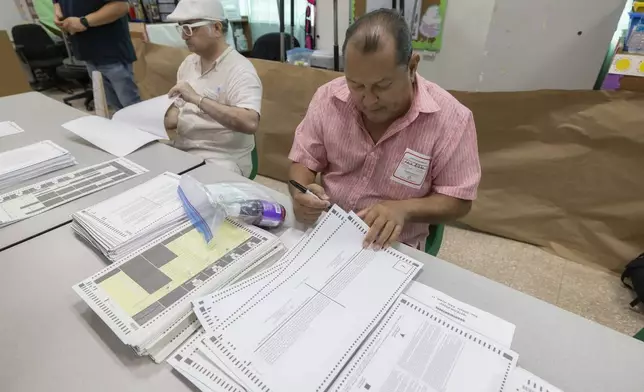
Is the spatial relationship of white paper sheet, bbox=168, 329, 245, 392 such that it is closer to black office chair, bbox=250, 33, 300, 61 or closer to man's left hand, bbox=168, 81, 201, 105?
man's left hand, bbox=168, 81, 201, 105

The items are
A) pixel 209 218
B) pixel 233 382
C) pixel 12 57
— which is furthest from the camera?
pixel 12 57

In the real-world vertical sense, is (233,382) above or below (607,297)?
above

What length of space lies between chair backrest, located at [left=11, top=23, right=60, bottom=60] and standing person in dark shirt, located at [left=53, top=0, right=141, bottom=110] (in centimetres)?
244

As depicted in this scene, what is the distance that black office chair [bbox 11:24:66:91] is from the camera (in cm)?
420

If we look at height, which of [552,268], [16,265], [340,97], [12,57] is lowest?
[552,268]

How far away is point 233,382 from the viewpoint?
1.92 ft

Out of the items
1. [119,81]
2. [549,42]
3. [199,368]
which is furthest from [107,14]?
[549,42]

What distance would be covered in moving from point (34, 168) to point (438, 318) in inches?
50.6

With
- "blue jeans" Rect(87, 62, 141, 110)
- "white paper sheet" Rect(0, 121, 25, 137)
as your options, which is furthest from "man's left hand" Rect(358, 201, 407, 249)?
"blue jeans" Rect(87, 62, 141, 110)

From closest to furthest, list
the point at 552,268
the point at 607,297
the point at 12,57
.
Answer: the point at 607,297
the point at 552,268
the point at 12,57

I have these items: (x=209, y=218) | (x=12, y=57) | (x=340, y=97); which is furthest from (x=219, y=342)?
(x=12, y=57)

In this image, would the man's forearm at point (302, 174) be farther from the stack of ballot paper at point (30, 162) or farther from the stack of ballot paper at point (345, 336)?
the stack of ballot paper at point (30, 162)

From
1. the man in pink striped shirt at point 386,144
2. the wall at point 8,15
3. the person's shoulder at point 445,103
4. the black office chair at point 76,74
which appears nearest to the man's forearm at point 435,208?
the man in pink striped shirt at point 386,144

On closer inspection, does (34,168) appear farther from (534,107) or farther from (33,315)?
(534,107)
